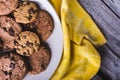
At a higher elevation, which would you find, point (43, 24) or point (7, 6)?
point (7, 6)

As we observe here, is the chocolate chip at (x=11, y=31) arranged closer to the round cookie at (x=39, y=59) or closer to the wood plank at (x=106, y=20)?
the round cookie at (x=39, y=59)

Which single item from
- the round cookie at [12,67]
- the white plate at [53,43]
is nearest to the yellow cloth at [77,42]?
the white plate at [53,43]

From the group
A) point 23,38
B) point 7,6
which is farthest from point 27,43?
point 7,6

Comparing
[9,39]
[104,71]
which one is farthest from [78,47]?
[9,39]

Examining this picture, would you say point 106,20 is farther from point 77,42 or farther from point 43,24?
point 43,24

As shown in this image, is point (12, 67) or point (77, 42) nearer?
point (12, 67)

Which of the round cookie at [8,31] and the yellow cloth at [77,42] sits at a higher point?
the round cookie at [8,31]

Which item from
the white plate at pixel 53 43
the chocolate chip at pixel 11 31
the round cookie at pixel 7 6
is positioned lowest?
the white plate at pixel 53 43
